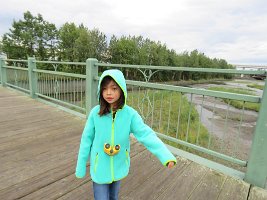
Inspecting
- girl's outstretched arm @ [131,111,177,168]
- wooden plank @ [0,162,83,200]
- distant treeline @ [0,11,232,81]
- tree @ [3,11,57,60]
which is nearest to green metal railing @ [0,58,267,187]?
girl's outstretched arm @ [131,111,177,168]

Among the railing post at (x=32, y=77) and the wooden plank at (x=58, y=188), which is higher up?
the railing post at (x=32, y=77)

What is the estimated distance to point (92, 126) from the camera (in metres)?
1.35

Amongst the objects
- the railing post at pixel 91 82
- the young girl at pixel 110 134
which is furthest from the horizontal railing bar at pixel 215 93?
the young girl at pixel 110 134

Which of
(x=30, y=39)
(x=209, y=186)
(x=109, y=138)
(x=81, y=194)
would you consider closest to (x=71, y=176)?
(x=81, y=194)

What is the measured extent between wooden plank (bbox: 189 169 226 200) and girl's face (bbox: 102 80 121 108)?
4.45 feet

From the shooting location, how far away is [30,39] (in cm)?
2692

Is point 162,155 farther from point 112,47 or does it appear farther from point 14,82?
point 112,47

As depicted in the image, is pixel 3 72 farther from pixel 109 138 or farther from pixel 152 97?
pixel 109 138

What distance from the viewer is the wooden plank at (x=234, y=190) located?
1970mm

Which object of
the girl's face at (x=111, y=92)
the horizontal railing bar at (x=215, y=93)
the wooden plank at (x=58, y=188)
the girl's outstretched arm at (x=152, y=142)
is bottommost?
the wooden plank at (x=58, y=188)

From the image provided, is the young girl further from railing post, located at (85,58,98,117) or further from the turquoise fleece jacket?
railing post, located at (85,58,98,117)

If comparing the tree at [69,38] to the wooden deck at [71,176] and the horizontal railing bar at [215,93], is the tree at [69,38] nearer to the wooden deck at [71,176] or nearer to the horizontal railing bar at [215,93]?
the wooden deck at [71,176]

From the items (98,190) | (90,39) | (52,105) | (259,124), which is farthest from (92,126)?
(90,39)

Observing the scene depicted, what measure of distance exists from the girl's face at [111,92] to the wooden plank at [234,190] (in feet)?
4.99
